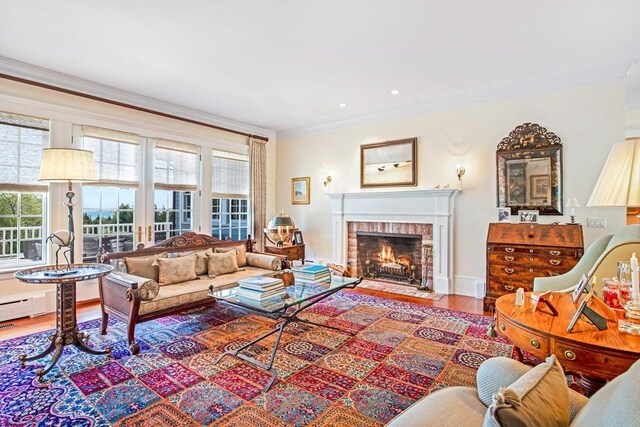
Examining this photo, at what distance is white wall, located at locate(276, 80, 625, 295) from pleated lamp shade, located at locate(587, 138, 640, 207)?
299cm

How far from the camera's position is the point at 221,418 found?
1.96 m

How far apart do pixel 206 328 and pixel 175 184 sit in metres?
2.71

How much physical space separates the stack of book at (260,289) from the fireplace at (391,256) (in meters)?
3.04

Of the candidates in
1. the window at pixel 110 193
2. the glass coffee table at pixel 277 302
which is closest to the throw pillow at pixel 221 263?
the glass coffee table at pixel 277 302

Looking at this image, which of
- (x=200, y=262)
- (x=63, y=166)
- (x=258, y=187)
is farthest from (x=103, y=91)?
(x=258, y=187)

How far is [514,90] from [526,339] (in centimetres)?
376

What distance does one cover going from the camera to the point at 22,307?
3.72 metres

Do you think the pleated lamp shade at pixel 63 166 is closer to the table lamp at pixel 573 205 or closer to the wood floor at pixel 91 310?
the wood floor at pixel 91 310

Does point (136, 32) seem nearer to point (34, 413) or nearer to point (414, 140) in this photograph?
point (34, 413)

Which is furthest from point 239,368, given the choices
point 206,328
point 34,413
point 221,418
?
point 34,413

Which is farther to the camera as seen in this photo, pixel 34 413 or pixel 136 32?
pixel 136 32

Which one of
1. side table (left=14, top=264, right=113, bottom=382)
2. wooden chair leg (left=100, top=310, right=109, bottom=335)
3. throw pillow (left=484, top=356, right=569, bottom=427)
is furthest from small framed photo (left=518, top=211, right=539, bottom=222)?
wooden chair leg (left=100, top=310, right=109, bottom=335)

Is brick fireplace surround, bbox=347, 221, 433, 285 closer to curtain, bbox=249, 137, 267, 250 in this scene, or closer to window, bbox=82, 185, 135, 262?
curtain, bbox=249, 137, 267, 250

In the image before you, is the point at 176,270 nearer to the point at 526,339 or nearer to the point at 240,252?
the point at 240,252
